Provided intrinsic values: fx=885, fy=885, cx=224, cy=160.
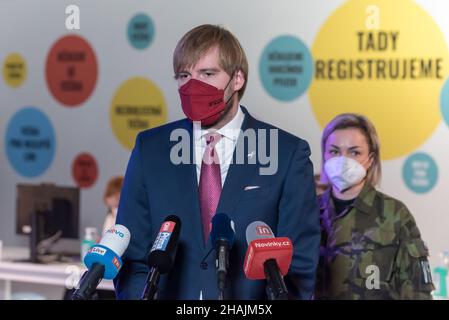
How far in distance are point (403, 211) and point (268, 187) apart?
911 mm

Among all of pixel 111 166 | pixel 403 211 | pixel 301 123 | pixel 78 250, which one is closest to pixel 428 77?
pixel 301 123

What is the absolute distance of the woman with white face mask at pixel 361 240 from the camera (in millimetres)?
2914

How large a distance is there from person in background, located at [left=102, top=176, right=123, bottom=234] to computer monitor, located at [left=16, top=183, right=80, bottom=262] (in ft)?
0.85

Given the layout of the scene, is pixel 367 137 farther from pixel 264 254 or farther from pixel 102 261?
pixel 102 261

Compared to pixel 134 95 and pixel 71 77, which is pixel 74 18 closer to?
pixel 134 95

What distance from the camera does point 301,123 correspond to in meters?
4.07

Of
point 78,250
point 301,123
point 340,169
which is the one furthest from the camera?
point 78,250

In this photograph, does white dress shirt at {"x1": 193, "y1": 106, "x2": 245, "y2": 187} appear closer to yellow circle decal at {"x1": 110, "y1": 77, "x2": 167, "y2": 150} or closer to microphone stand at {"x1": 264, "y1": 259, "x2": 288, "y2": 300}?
microphone stand at {"x1": 264, "y1": 259, "x2": 288, "y2": 300}

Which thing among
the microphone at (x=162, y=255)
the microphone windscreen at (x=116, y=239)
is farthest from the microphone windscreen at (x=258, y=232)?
the microphone windscreen at (x=116, y=239)

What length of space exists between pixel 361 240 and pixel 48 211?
281 centimetres

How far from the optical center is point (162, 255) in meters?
1.82

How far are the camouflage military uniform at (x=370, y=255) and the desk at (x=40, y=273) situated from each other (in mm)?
2270
